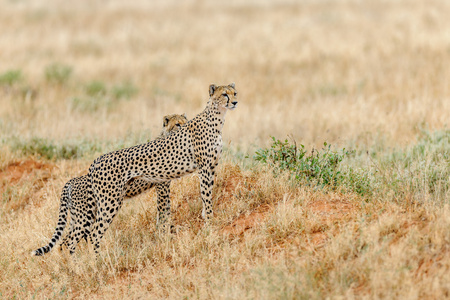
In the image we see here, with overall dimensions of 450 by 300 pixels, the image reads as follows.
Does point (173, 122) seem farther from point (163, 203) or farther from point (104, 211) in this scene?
point (104, 211)

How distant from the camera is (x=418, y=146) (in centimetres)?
768

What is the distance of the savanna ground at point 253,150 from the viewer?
14.8 ft

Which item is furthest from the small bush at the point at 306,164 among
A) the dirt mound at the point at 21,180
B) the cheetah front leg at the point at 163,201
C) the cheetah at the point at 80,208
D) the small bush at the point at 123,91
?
the small bush at the point at 123,91

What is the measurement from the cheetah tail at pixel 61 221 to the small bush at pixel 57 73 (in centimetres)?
865

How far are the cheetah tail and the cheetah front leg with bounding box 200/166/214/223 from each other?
1236 mm

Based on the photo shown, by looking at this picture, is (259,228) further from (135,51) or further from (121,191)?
(135,51)

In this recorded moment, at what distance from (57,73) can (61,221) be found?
914cm

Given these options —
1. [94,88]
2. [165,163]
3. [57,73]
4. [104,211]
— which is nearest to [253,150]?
[165,163]

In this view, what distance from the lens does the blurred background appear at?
956cm

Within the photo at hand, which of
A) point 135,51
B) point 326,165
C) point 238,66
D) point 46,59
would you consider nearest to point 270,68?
point 238,66

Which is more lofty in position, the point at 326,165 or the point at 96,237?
the point at 326,165

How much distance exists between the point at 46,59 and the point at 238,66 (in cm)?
491

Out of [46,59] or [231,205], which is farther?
[46,59]

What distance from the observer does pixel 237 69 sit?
592 inches
